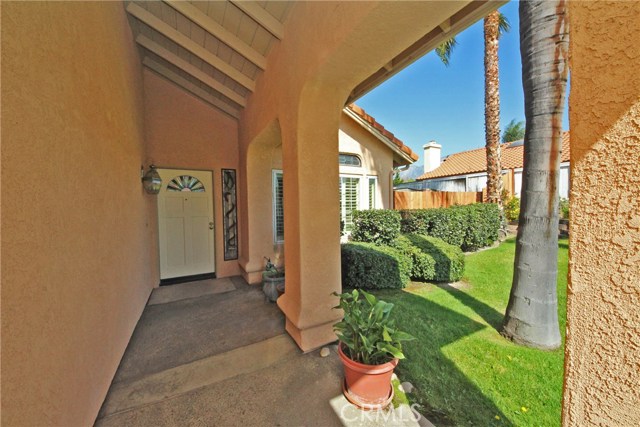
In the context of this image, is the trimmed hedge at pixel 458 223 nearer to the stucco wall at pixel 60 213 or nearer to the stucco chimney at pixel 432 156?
the stucco wall at pixel 60 213

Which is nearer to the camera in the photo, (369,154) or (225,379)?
(225,379)

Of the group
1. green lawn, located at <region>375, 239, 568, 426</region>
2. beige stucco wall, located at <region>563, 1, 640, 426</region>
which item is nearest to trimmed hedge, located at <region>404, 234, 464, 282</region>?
green lawn, located at <region>375, 239, 568, 426</region>

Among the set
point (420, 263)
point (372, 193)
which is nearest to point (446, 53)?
point (372, 193)

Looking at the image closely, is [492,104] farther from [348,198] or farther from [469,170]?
[469,170]

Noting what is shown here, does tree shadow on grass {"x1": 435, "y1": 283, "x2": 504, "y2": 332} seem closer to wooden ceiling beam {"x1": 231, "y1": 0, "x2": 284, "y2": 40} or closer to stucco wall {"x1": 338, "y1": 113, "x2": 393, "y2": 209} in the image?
stucco wall {"x1": 338, "y1": 113, "x2": 393, "y2": 209}

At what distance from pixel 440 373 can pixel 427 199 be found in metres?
7.96

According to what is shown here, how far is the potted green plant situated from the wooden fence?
637cm

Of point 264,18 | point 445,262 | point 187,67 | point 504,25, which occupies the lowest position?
point 445,262

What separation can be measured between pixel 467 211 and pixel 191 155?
25.3 feet

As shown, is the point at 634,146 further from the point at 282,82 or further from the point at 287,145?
the point at 282,82

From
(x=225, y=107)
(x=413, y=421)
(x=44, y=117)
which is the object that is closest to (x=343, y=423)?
(x=413, y=421)

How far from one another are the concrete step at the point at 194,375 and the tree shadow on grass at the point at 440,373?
1.26 meters

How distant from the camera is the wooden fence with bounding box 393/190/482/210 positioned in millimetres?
8516

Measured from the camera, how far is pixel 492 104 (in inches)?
309
